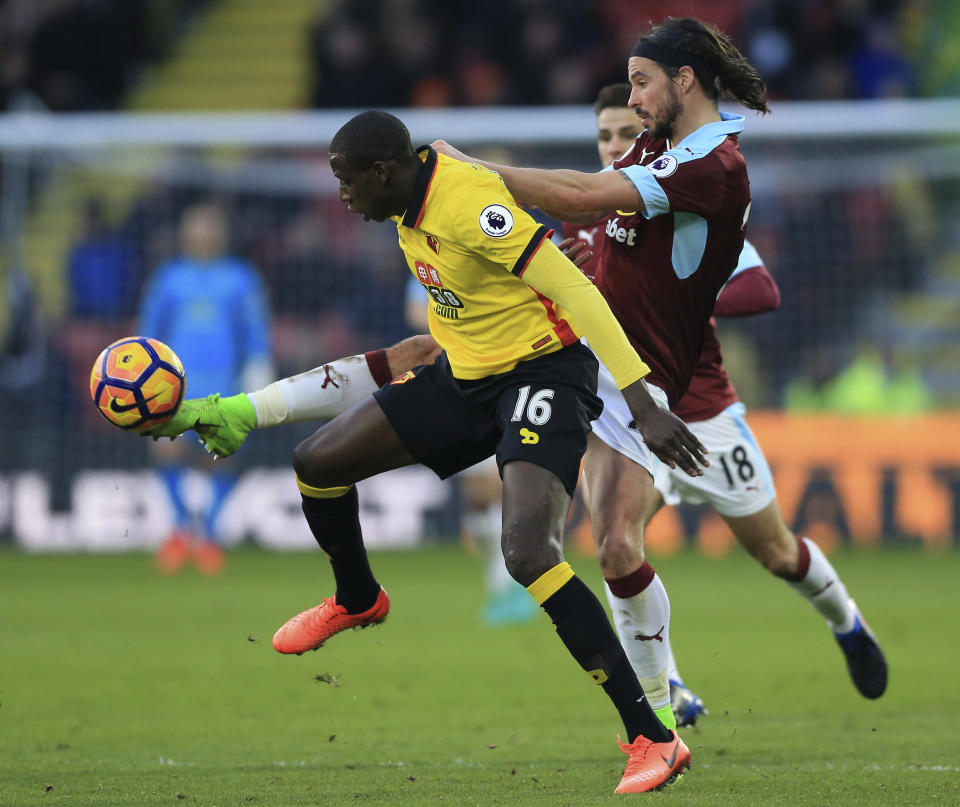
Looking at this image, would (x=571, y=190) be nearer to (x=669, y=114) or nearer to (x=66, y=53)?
(x=669, y=114)

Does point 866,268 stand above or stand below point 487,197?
below

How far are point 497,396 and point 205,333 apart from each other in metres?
7.39

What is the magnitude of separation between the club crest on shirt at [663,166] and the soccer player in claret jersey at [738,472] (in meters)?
0.97

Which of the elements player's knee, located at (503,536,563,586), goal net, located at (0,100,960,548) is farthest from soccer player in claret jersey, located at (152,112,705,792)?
goal net, located at (0,100,960,548)

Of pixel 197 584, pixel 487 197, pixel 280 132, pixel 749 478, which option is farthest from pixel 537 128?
pixel 487 197

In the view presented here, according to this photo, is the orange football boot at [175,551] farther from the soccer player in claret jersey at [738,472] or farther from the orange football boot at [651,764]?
the orange football boot at [651,764]

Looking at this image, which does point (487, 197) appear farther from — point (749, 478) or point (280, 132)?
point (280, 132)

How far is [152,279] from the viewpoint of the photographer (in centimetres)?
1461

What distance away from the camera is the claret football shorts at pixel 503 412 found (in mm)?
4789

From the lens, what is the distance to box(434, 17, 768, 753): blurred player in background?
5.17 metres

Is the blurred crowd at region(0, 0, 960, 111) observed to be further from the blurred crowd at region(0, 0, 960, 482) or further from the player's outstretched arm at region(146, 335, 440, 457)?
the player's outstretched arm at region(146, 335, 440, 457)

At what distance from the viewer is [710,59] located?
5352 mm

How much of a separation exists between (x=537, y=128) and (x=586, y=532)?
3426 mm

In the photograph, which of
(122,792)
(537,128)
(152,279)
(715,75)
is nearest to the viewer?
(122,792)
